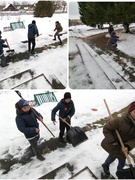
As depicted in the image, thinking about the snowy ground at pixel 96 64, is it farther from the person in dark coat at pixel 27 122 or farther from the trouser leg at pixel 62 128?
the person in dark coat at pixel 27 122

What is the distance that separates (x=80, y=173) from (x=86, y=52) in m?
5.46

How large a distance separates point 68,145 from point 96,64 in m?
3.77

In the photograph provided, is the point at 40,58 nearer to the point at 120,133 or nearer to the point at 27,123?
the point at 27,123

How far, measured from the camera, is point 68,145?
4.13 meters

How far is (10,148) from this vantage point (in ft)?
13.2

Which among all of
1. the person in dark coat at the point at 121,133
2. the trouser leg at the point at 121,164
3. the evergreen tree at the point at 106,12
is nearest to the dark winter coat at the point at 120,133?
the person in dark coat at the point at 121,133

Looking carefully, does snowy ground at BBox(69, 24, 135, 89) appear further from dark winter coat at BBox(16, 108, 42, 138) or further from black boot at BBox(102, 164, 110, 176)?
black boot at BBox(102, 164, 110, 176)

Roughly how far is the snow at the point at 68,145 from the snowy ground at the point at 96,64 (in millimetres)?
252

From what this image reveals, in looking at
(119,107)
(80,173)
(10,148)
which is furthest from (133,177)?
(119,107)

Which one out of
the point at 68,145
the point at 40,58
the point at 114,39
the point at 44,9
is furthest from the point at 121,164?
the point at 44,9

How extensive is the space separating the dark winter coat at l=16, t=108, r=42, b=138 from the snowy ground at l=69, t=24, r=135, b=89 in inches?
114

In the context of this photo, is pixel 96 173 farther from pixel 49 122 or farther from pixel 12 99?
pixel 12 99

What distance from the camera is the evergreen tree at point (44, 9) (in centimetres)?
854

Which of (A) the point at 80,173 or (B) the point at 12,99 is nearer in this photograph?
(A) the point at 80,173
